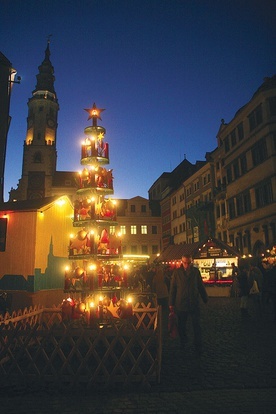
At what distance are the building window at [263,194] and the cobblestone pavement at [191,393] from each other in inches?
806

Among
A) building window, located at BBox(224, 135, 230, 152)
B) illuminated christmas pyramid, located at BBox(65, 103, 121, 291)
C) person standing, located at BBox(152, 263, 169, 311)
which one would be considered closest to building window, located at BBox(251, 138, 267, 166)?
building window, located at BBox(224, 135, 230, 152)

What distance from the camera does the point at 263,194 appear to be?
26750 mm

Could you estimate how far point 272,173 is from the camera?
25.2 m

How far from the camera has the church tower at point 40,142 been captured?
187 ft

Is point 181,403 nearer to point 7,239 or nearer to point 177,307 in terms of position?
point 177,307

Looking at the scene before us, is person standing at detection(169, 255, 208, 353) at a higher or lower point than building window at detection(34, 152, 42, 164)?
lower

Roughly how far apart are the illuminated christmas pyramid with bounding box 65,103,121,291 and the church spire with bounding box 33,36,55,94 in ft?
206

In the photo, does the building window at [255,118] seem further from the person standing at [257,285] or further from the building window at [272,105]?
the person standing at [257,285]

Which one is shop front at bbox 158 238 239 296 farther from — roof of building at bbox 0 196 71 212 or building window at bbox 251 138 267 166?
roof of building at bbox 0 196 71 212

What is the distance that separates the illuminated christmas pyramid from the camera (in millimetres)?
7996

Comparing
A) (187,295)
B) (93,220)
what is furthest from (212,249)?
(93,220)

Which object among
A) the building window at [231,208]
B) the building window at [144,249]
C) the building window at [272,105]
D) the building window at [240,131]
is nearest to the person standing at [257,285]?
the building window at [272,105]

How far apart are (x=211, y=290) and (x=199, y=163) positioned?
2948cm

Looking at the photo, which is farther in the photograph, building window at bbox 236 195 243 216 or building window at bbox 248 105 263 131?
building window at bbox 236 195 243 216
